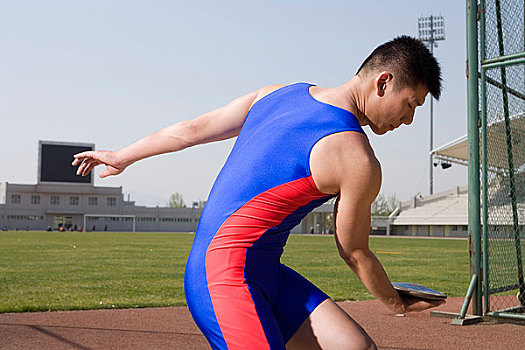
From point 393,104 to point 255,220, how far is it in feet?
2.23

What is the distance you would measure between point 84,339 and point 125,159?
404 cm

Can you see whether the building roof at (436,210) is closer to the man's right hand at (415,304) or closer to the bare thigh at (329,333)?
the man's right hand at (415,304)

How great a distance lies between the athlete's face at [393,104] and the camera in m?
2.31

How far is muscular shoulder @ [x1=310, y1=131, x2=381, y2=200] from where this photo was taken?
2041 mm

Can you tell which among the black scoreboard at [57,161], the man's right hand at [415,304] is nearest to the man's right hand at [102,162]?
the man's right hand at [415,304]

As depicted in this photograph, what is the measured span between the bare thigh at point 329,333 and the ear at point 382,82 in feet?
2.77

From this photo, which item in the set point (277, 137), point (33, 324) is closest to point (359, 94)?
point (277, 137)

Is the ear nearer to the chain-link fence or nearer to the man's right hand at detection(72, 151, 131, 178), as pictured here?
the man's right hand at detection(72, 151, 131, 178)

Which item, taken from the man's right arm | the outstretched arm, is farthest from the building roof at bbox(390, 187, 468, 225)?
the man's right arm

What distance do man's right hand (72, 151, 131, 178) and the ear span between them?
1215 mm

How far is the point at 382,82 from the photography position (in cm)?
230

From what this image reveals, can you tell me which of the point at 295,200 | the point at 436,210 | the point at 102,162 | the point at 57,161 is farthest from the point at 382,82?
the point at 57,161

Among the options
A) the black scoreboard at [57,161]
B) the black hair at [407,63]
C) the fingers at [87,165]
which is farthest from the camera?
the black scoreboard at [57,161]

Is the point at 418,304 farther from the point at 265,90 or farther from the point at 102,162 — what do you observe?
the point at 102,162
